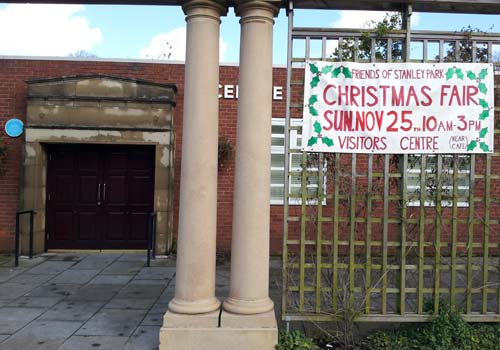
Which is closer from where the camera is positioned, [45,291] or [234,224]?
[234,224]

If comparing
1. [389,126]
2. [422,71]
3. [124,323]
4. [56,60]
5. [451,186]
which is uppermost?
[56,60]

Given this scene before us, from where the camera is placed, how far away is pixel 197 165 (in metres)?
4.09

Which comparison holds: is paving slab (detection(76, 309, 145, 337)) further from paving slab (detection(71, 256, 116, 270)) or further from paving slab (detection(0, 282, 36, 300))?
paving slab (detection(71, 256, 116, 270))

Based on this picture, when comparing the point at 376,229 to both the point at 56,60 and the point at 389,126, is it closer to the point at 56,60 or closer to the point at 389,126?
the point at 389,126

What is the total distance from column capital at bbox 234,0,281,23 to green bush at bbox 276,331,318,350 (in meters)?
2.97

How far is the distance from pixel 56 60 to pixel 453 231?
8028 millimetres

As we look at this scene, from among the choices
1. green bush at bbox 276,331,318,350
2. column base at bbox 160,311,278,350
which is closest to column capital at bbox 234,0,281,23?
column base at bbox 160,311,278,350

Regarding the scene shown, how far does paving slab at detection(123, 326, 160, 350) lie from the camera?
168 inches

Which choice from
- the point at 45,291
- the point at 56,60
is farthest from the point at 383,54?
the point at 56,60

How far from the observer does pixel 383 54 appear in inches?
173

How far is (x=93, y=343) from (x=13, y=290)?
2.69 metres

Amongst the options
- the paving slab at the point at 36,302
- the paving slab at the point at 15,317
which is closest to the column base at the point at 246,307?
the paving slab at the point at 15,317

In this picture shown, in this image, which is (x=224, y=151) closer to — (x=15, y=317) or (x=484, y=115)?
(x=15, y=317)

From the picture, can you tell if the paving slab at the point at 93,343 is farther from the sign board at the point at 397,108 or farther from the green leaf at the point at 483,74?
the green leaf at the point at 483,74
